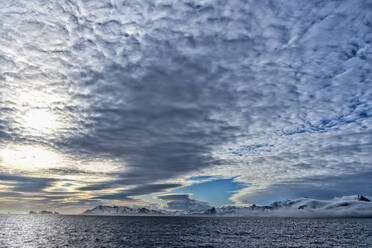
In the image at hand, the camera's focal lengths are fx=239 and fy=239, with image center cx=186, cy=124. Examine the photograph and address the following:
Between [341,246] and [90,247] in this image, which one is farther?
[341,246]

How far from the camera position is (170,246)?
2584 inches

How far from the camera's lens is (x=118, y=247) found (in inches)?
2559

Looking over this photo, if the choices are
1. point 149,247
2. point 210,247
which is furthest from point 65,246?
point 210,247

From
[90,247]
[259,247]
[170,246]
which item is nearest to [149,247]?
[170,246]

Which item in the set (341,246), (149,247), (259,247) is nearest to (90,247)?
(149,247)

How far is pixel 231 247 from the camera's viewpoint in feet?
208

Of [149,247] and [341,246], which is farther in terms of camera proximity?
[341,246]

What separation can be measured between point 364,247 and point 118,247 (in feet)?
222

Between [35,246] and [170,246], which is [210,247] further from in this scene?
[35,246]

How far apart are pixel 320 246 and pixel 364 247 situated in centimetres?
1118

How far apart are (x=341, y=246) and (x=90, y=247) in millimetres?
70955

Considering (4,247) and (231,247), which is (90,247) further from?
(231,247)

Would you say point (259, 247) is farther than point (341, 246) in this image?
No

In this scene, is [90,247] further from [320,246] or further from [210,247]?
[320,246]
